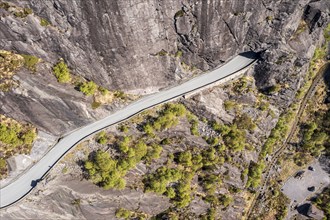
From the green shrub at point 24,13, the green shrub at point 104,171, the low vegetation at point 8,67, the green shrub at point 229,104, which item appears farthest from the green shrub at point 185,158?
the green shrub at point 24,13

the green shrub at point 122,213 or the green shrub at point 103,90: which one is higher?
the green shrub at point 103,90

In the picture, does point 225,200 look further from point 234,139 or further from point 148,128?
point 148,128

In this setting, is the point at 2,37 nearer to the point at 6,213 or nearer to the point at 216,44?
the point at 6,213

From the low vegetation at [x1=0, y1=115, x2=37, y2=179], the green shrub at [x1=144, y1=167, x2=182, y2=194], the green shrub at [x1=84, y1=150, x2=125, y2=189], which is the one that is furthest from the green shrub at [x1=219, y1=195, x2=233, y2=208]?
the low vegetation at [x1=0, y1=115, x2=37, y2=179]

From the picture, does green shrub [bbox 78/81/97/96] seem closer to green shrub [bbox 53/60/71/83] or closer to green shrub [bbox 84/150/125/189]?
green shrub [bbox 53/60/71/83]

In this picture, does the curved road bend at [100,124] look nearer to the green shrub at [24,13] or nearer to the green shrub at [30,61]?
the green shrub at [30,61]
